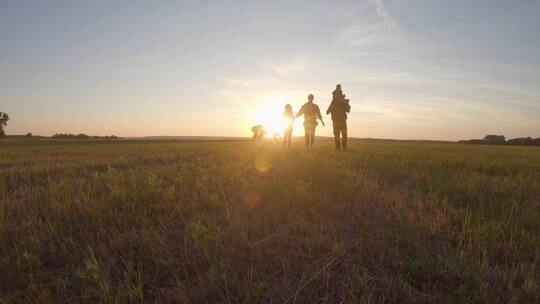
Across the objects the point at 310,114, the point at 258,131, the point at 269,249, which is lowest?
the point at 269,249

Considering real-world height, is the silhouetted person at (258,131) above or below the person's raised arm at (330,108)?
above

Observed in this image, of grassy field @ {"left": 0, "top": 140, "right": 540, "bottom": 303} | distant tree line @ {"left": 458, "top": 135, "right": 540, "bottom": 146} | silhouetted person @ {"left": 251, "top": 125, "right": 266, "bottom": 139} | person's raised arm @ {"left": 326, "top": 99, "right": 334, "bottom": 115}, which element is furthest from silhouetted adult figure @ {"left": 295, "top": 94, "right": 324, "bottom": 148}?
distant tree line @ {"left": 458, "top": 135, "right": 540, "bottom": 146}

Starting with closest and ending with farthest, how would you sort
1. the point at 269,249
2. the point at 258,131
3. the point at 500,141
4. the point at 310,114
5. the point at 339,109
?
the point at 269,249
the point at 339,109
the point at 310,114
the point at 258,131
the point at 500,141

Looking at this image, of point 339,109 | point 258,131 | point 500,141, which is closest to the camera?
point 339,109

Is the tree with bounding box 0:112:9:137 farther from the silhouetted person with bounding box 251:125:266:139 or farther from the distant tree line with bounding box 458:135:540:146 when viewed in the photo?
the distant tree line with bounding box 458:135:540:146

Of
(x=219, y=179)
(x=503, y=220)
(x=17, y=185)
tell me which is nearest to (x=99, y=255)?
(x=219, y=179)

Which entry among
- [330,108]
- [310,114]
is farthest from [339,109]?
[310,114]

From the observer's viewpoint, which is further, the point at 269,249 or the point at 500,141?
the point at 500,141

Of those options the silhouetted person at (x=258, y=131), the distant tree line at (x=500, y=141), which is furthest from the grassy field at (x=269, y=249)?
the distant tree line at (x=500, y=141)

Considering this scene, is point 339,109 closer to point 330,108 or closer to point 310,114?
point 330,108

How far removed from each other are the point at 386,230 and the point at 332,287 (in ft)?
3.58

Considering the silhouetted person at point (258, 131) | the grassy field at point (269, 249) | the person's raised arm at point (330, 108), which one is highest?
the silhouetted person at point (258, 131)

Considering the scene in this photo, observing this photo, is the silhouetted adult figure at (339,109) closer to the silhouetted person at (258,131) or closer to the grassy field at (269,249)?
the grassy field at (269,249)

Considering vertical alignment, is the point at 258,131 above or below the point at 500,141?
above
